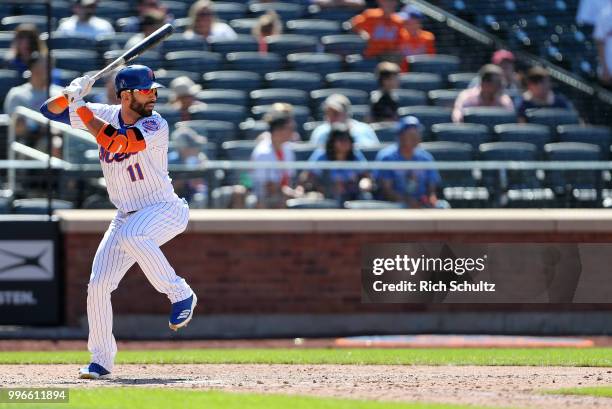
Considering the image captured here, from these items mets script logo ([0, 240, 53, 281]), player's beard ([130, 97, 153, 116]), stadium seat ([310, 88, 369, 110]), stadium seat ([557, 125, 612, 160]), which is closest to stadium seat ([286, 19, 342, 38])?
stadium seat ([310, 88, 369, 110])

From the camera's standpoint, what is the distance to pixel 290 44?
13.4m

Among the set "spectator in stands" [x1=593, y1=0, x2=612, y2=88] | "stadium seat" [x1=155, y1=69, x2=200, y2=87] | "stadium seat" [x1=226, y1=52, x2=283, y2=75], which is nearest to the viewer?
"stadium seat" [x1=155, y1=69, x2=200, y2=87]

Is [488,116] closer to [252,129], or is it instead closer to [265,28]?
[252,129]

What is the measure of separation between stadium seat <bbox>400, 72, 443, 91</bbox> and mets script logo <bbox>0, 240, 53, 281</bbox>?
3992 mm

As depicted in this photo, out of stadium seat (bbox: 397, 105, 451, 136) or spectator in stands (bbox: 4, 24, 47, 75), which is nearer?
spectator in stands (bbox: 4, 24, 47, 75)

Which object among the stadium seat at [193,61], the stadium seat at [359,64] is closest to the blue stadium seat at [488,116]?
the stadium seat at [359,64]

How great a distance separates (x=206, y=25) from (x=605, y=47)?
3992mm

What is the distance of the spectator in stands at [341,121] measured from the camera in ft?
38.8

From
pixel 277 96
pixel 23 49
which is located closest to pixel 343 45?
pixel 277 96

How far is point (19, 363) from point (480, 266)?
4.17 metres

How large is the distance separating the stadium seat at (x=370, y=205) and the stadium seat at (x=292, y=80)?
1.83 m

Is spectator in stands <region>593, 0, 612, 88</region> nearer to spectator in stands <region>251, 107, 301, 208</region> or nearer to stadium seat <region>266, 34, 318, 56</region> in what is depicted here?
stadium seat <region>266, 34, 318, 56</region>

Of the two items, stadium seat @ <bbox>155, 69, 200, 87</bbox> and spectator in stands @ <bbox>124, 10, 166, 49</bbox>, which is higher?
spectator in stands @ <bbox>124, 10, 166, 49</bbox>

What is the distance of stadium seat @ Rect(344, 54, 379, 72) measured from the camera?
44.4 ft
